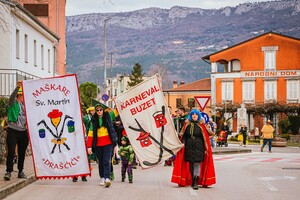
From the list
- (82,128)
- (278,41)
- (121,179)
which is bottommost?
(121,179)

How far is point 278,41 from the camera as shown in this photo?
88.9m

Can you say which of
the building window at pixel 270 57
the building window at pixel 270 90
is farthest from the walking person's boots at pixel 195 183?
the building window at pixel 270 57

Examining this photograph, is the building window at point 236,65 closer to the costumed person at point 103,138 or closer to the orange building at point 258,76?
the orange building at point 258,76

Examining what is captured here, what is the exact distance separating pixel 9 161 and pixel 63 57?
146ft

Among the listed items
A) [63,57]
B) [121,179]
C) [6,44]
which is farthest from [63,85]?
[63,57]

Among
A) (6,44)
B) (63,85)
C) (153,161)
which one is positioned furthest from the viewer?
(6,44)

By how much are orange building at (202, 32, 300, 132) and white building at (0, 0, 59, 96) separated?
47.1m

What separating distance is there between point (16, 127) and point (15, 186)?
187cm

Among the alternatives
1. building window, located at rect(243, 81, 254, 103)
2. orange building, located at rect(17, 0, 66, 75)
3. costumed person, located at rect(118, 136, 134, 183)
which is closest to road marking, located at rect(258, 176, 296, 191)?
costumed person, located at rect(118, 136, 134, 183)

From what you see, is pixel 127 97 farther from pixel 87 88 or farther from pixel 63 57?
pixel 87 88

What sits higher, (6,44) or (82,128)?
(6,44)

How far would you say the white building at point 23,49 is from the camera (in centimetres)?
3034

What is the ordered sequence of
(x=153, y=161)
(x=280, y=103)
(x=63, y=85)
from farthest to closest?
(x=280, y=103)
(x=153, y=161)
(x=63, y=85)

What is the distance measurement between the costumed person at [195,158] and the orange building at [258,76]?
233 feet
